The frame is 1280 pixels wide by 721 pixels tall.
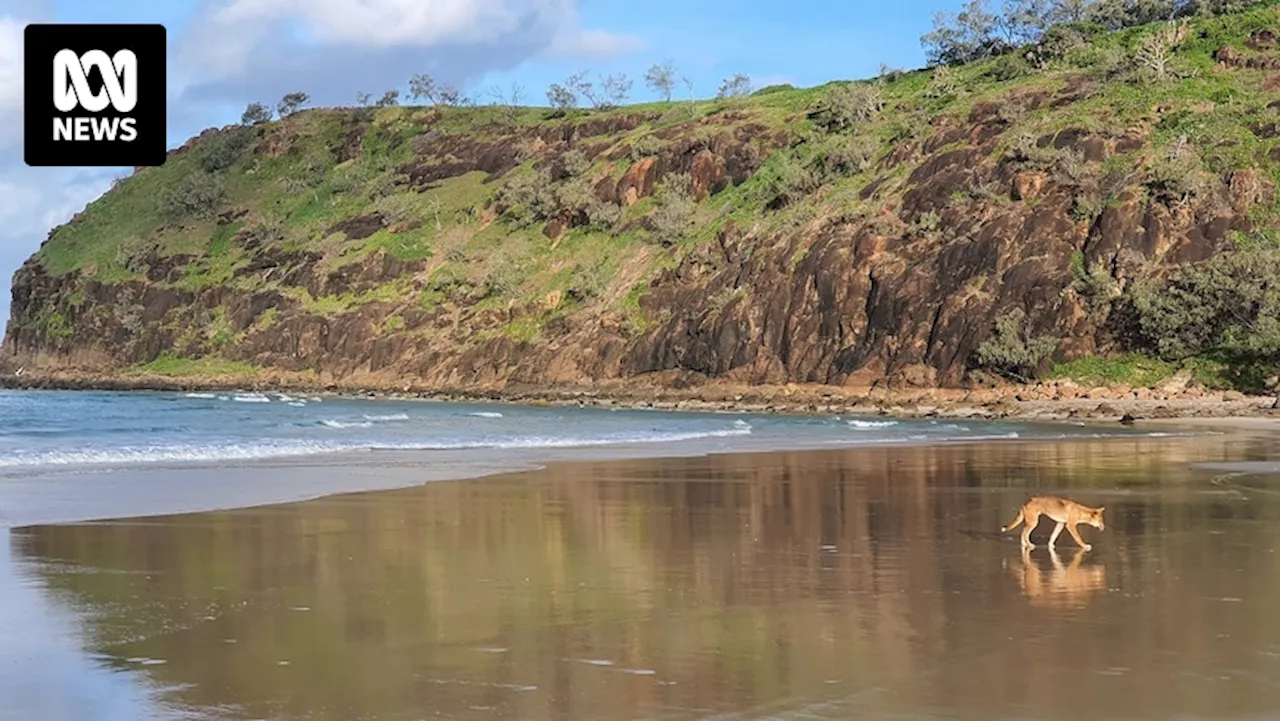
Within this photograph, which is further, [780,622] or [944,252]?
[944,252]

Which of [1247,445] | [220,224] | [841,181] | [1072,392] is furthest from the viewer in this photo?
[220,224]

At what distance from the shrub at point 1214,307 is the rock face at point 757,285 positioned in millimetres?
1999

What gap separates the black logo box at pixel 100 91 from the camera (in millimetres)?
13953

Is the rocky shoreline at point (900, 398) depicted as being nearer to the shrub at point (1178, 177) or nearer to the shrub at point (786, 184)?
the shrub at point (1178, 177)

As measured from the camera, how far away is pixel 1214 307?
2277 inches

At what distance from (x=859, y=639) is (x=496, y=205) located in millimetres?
→ 98384

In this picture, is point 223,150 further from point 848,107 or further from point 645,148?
point 848,107

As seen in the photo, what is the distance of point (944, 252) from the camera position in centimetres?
6806

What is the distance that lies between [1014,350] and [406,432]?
104ft

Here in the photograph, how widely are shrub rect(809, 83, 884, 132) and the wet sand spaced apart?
7454cm

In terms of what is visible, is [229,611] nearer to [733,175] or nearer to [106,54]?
[106,54]

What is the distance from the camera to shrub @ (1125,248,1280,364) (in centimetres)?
5641

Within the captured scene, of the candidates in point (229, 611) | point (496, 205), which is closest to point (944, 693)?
point (229, 611)

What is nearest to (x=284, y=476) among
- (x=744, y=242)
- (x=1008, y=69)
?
(x=744, y=242)
